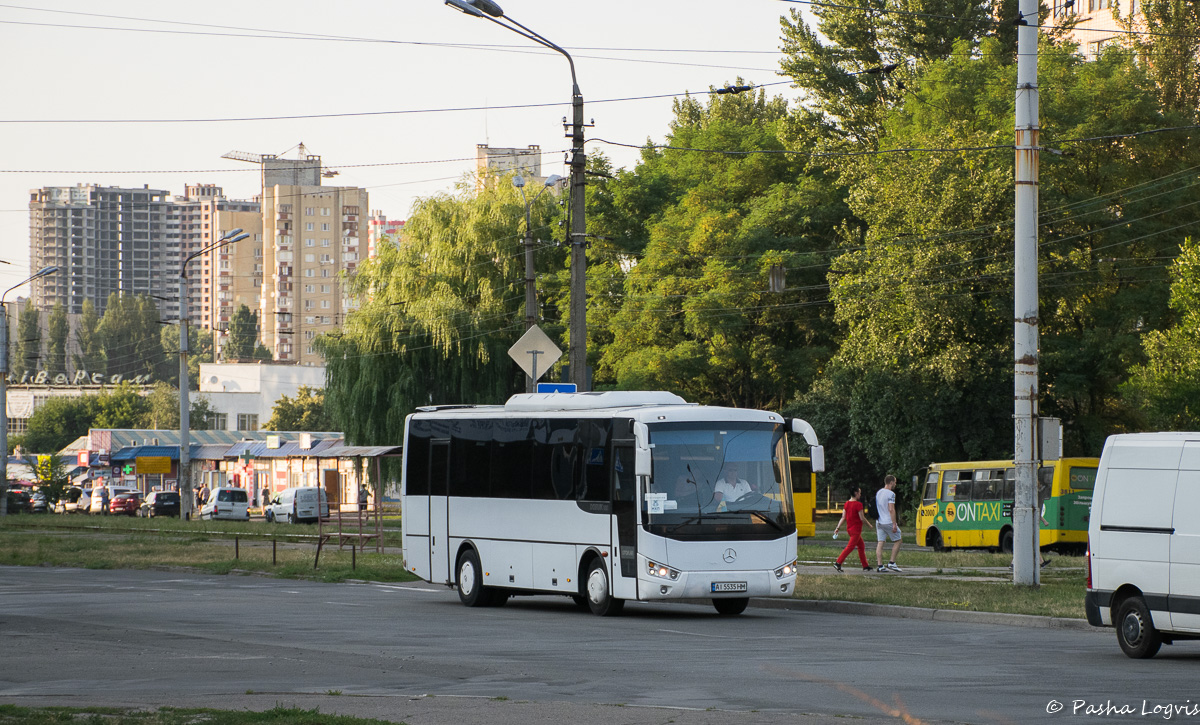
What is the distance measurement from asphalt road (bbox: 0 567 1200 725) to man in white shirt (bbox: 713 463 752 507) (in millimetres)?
1640

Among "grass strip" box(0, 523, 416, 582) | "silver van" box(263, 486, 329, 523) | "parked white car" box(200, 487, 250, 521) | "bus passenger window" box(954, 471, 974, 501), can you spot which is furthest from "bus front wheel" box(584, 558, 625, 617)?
"parked white car" box(200, 487, 250, 521)

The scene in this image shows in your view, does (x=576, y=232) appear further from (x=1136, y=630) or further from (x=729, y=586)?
(x=1136, y=630)

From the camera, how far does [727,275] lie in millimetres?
54812

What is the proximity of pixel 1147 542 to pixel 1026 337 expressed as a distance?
352 inches

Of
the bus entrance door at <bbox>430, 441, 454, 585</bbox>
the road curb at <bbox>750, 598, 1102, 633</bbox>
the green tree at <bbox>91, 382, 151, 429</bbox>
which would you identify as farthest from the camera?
the green tree at <bbox>91, 382, 151, 429</bbox>

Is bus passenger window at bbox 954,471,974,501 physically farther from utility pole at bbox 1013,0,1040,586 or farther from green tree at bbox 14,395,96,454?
green tree at bbox 14,395,96,454

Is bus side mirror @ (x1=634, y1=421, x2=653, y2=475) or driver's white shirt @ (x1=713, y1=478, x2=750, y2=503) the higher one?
bus side mirror @ (x1=634, y1=421, x2=653, y2=475)

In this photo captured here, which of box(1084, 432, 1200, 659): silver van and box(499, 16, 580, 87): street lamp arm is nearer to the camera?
box(1084, 432, 1200, 659): silver van

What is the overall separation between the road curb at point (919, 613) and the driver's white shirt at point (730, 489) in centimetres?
228

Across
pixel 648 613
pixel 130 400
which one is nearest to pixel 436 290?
pixel 648 613

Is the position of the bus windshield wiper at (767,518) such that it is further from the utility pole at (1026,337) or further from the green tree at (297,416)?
the green tree at (297,416)

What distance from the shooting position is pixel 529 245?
118ft

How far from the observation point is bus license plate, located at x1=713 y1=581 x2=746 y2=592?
65.8ft

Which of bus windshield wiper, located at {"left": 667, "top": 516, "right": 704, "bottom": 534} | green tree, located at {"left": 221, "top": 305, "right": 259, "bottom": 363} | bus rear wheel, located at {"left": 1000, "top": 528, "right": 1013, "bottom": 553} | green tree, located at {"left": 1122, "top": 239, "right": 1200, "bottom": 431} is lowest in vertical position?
bus rear wheel, located at {"left": 1000, "top": 528, "right": 1013, "bottom": 553}
